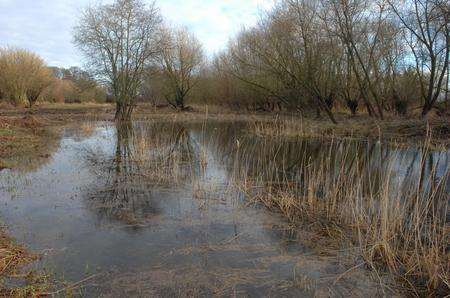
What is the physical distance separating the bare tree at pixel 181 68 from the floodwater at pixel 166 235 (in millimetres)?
27368

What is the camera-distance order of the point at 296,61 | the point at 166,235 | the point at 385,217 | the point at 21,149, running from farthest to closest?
the point at 296,61 → the point at 21,149 → the point at 166,235 → the point at 385,217

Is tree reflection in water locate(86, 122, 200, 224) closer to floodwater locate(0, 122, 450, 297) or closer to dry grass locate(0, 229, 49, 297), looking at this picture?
floodwater locate(0, 122, 450, 297)

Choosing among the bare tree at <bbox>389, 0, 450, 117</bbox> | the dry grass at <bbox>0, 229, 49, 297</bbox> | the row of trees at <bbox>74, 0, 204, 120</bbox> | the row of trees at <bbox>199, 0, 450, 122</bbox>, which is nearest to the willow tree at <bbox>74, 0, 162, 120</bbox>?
the row of trees at <bbox>74, 0, 204, 120</bbox>

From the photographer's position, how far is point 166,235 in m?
5.53

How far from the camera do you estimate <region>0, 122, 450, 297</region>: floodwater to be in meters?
4.17

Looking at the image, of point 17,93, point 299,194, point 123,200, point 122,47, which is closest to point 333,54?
point 122,47

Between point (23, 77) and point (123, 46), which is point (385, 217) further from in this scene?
point (23, 77)

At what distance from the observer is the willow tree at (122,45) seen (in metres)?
25.0

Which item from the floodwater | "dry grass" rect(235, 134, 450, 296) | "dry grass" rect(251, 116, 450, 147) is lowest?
the floodwater

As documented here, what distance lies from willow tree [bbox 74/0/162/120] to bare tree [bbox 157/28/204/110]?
9.29 m

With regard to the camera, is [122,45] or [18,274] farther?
[122,45]

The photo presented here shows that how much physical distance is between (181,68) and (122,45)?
38.6ft

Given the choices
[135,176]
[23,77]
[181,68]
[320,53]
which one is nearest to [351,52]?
[320,53]

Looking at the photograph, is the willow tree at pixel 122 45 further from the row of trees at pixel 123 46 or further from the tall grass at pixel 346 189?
the tall grass at pixel 346 189
